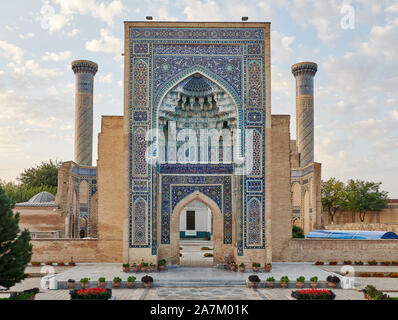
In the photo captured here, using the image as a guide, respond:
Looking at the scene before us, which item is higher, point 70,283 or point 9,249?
point 9,249

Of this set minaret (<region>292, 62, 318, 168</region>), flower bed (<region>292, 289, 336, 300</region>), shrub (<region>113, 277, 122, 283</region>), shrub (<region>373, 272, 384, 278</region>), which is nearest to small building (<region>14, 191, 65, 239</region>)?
shrub (<region>113, 277, 122, 283</region>)

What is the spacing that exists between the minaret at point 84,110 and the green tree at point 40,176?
876cm

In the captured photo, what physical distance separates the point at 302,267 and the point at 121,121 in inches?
264

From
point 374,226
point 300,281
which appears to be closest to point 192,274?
point 300,281

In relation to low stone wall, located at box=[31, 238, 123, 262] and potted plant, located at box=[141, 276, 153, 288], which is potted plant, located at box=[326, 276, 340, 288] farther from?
low stone wall, located at box=[31, 238, 123, 262]

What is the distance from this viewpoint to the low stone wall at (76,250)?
479 inches

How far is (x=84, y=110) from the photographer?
26.8m

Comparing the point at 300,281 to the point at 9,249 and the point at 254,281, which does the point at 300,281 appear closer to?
the point at 254,281

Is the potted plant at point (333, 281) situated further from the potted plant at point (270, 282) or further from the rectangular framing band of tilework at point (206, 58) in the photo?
the rectangular framing band of tilework at point (206, 58)

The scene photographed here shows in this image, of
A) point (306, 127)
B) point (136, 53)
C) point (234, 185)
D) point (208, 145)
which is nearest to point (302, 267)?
point (234, 185)

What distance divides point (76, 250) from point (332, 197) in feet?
71.5

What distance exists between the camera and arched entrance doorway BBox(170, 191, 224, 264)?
11758mm

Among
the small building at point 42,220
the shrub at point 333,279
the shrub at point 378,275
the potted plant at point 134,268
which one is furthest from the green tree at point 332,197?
the potted plant at point 134,268
